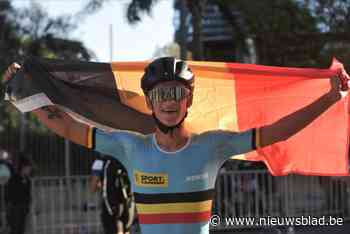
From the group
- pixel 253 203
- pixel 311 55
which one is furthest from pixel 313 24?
pixel 253 203

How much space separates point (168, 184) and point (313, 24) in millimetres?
11432

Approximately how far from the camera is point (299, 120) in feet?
12.4

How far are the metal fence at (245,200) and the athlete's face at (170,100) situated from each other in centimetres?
799

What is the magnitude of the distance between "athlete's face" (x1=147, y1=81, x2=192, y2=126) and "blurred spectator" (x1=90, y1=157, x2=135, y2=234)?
560 centimetres

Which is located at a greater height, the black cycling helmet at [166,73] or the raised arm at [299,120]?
the black cycling helmet at [166,73]

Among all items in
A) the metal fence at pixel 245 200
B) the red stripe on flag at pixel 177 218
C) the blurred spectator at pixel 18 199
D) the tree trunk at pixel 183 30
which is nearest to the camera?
the red stripe on flag at pixel 177 218

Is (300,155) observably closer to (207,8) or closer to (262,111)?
(262,111)

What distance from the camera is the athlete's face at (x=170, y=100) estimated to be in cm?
370

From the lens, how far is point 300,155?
4.39 m

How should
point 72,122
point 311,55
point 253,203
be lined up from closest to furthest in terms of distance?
point 72,122
point 253,203
point 311,55

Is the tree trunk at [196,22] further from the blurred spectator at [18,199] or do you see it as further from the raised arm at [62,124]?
the raised arm at [62,124]

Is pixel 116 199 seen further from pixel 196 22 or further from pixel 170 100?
pixel 196 22

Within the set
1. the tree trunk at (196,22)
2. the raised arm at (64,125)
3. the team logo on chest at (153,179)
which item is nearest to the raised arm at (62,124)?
the raised arm at (64,125)

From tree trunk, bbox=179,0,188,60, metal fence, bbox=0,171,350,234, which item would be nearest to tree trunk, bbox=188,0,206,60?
tree trunk, bbox=179,0,188,60
